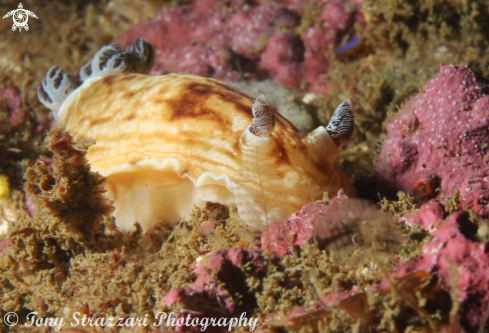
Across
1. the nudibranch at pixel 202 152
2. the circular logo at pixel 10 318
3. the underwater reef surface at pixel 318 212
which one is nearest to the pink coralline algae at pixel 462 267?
the underwater reef surface at pixel 318 212

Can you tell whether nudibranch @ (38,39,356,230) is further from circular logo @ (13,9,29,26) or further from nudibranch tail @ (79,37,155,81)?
circular logo @ (13,9,29,26)

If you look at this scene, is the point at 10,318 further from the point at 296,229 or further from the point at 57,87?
the point at 57,87

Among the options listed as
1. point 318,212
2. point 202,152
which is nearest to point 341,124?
point 318,212

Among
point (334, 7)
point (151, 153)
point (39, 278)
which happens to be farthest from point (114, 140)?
point (334, 7)

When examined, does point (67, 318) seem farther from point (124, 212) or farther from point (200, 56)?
point (200, 56)

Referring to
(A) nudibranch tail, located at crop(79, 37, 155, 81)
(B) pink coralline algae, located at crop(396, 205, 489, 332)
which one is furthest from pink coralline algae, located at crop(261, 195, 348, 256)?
(A) nudibranch tail, located at crop(79, 37, 155, 81)

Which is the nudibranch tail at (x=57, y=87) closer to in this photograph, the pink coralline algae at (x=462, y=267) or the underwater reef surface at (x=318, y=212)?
the underwater reef surface at (x=318, y=212)
